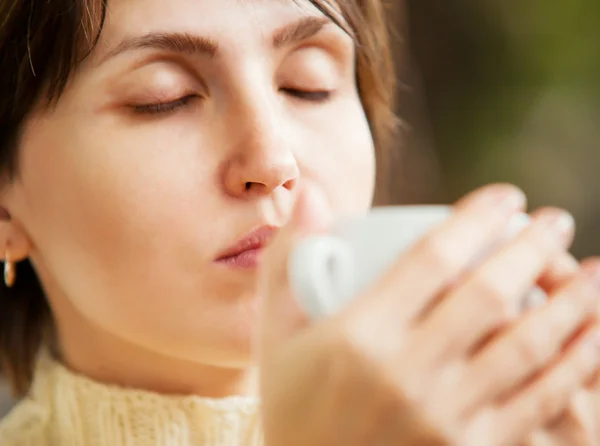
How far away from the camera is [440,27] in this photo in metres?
2.11

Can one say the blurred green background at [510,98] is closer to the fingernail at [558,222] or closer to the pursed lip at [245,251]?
the pursed lip at [245,251]

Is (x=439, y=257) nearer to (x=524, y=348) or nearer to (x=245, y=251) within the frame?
(x=524, y=348)

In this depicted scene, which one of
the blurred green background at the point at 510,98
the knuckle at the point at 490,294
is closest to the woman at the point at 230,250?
the knuckle at the point at 490,294

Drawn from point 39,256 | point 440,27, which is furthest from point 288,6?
point 440,27

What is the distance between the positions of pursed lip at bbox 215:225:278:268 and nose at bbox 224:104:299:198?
0.04 m

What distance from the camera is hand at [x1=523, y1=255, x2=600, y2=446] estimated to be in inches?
19.4

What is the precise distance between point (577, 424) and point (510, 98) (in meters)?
1.66

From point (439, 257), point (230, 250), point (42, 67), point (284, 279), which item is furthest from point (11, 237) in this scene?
point (439, 257)

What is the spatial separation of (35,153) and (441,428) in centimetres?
58

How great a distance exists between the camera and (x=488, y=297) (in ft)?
1.53

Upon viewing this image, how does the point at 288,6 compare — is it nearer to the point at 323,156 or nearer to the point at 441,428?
the point at 323,156

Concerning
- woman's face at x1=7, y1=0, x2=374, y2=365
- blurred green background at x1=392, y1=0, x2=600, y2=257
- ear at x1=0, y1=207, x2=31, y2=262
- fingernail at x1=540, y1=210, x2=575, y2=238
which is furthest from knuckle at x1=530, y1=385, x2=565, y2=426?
blurred green background at x1=392, y1=0, x2=600, y2=257

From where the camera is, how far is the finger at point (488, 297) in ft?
1.51

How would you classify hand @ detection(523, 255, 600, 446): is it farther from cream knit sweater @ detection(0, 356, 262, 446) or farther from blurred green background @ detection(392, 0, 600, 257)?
blurred green background @ detection(392, 0, 600, 257)
